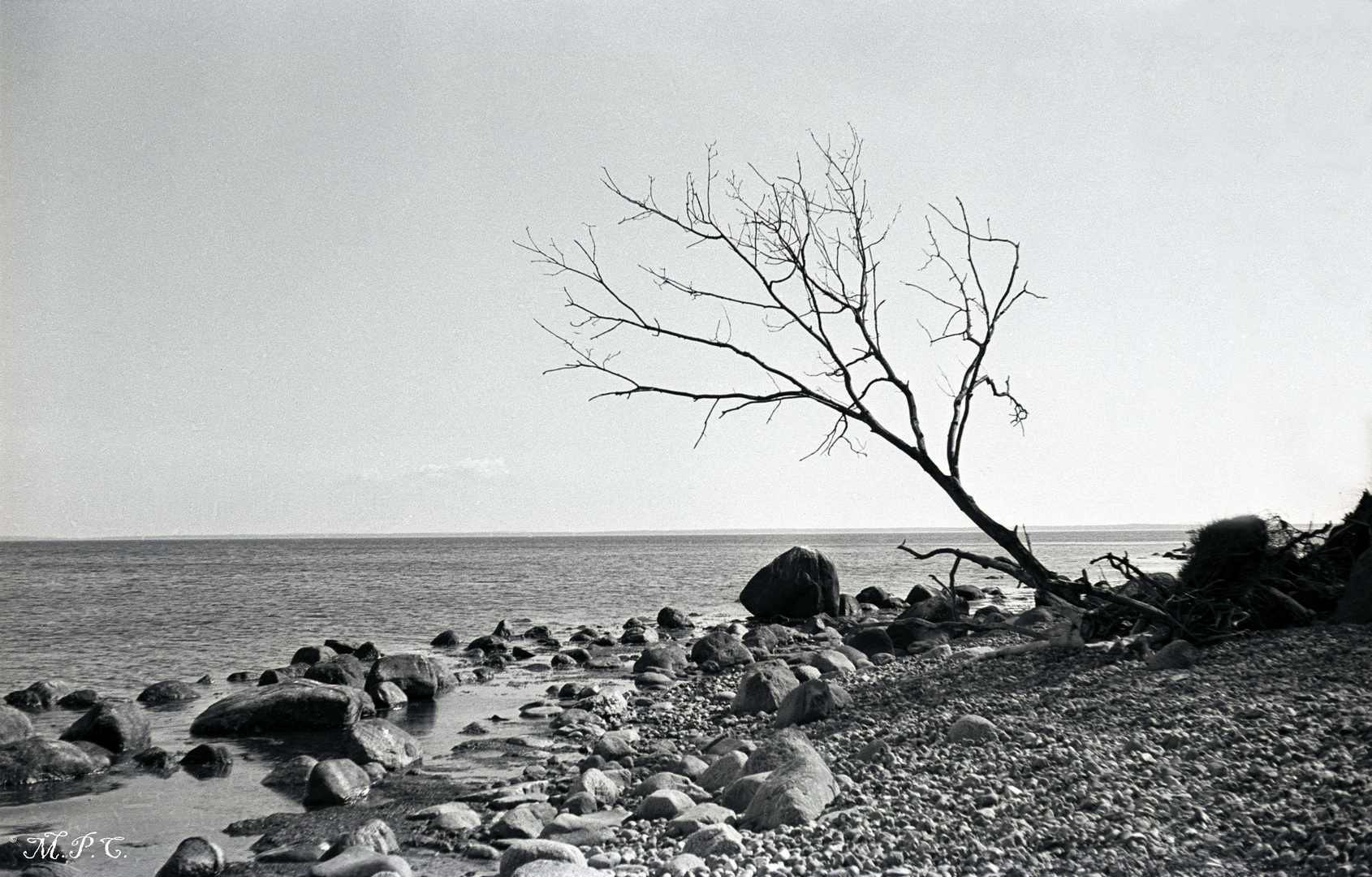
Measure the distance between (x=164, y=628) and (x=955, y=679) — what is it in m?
20.4

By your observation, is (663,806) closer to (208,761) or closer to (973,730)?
(973,730)

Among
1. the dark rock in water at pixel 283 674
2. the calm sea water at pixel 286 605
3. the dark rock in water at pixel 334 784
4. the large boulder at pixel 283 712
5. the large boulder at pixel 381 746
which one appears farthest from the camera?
the calm sea water at pixel 286 605

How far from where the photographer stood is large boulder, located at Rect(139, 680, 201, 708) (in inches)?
474

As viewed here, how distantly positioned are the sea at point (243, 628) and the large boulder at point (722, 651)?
7.15 ft

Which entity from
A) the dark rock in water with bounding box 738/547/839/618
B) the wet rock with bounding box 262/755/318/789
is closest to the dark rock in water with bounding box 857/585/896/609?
the dark rock in water with bounding box 738/547/839/618

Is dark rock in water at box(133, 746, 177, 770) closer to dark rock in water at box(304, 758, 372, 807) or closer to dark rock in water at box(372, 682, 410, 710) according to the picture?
dark rock in water at box(304, 758, 372, 807)

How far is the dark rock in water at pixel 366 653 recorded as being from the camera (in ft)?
52.5

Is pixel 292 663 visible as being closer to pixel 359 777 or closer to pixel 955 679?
pixel 359 777

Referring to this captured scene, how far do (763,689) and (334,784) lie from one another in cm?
405

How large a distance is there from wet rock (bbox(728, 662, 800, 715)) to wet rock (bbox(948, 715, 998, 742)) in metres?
3.00

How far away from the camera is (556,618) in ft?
81.2

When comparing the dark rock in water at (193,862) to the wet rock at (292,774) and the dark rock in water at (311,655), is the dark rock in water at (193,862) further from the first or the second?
the dark rock in water at (311,655)

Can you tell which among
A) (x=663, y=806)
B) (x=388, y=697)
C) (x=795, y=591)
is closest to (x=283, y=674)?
(x=388, y=697)

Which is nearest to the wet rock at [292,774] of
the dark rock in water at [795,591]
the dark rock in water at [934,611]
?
the dark rock in water at [934,611]
